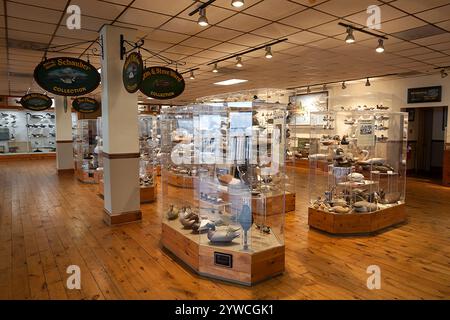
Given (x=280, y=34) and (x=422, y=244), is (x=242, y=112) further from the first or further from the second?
(x=422, y=244)

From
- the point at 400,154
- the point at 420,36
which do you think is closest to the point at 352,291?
the point at 400,154

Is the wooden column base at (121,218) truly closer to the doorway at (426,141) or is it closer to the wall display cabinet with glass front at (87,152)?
the wall display cabinet with glass front at (87,152)

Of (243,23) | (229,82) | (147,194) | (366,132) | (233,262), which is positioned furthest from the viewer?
(229,82)

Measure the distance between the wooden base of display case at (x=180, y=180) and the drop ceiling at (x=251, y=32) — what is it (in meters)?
2.17

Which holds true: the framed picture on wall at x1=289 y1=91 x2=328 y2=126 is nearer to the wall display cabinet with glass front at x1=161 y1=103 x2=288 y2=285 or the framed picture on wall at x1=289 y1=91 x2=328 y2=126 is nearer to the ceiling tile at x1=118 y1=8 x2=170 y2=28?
the ceiling tile at x1=118 y1=8 x2=170 y2=28

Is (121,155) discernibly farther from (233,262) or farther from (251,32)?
(251,32)

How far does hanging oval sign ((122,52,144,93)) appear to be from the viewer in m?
4.03

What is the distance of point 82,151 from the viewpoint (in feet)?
30.5

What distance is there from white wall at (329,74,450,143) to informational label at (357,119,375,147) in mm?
4955

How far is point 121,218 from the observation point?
488 cm

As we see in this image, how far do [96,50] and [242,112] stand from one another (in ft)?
13.4

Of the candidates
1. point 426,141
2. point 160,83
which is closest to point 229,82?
point 160,83

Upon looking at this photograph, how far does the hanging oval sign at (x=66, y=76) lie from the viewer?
167 inches

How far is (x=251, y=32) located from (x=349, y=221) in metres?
3.24
